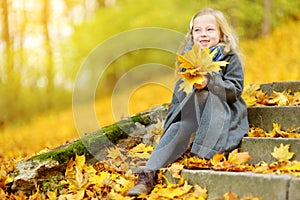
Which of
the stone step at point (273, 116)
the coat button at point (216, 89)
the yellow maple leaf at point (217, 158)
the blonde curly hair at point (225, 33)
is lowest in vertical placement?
the yellow maple leaf at point (217, 158)

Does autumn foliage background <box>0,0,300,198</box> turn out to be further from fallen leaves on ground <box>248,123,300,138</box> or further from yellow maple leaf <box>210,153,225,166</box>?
yellow maple leaf <box>210,153,225,166</box>

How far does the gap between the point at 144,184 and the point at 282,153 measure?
0.89m

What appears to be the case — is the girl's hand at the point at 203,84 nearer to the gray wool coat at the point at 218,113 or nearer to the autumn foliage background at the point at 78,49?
the gray wool coat at the point at 218,113

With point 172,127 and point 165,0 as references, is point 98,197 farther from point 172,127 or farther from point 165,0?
point 165,0

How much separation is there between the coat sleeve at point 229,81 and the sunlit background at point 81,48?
4.00 meters

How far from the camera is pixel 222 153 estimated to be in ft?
8.98

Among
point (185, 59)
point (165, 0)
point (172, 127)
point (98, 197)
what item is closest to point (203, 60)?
point (185, 59)

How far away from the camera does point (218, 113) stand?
2.80m

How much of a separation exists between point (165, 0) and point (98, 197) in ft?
26.1

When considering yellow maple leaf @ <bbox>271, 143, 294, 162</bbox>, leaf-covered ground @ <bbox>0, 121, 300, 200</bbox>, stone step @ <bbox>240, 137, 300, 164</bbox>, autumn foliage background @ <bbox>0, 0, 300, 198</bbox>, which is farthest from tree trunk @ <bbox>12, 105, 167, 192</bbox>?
autumn foliage background @ <bbox>0, 0, 300, 198</bbox>

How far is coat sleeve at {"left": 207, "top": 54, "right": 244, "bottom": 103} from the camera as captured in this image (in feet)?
8.96

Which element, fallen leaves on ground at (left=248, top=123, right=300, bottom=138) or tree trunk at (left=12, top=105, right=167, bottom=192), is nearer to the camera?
fallen leaves on ground at (left=248, top=123, right=300, bottom=138)

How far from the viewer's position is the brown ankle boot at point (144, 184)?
2.51 meters

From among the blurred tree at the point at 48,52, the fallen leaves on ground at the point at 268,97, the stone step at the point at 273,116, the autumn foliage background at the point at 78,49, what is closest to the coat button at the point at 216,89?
the stone step at the point at 273,116
